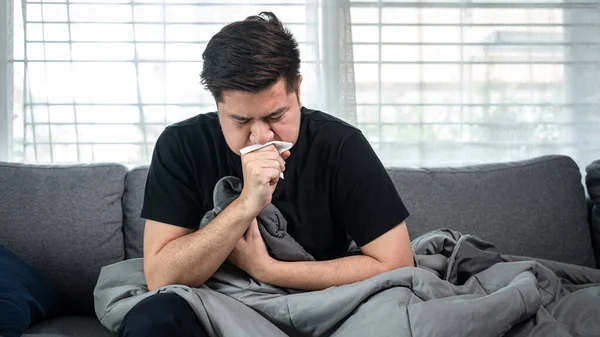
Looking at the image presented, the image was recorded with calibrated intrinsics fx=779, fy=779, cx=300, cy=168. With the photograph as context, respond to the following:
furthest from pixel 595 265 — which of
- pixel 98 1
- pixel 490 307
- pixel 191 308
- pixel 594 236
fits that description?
pixel 98 1

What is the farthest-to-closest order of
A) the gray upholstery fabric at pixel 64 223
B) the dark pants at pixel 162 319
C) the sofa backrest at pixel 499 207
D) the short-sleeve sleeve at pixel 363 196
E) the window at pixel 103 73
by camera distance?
the window at pixel 103 73 → the sofa backrest at pixel 499 207 → the gray upholstery fabric at pixel 64 223 → the short-sleeve sleeve at pixel 363 196 → the dark pants at pixel 162 319

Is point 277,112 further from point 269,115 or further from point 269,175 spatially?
point 269,175

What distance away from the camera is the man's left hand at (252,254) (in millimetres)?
1779

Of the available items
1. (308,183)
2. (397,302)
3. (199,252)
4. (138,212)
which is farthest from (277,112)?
(138,212)

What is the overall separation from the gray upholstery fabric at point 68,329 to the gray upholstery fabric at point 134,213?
10.6 inches

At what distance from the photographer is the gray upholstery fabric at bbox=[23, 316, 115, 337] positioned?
1975 mm

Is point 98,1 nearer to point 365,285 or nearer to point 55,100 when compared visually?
point 55,100

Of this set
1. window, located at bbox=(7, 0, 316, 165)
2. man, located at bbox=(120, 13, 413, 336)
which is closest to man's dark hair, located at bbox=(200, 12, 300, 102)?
man, located at bbox=(120, 13, 413, 336)

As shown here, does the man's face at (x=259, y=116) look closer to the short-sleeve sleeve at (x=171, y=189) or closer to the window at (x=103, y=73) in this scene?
the short-sleeve sleeve at (x=171, y=189)

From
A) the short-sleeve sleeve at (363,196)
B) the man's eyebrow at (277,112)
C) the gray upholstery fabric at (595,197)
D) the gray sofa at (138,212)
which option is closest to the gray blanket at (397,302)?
the short-sleeve sleeve at (363,196)

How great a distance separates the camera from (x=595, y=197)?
8.21 ft

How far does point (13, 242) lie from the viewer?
230cm

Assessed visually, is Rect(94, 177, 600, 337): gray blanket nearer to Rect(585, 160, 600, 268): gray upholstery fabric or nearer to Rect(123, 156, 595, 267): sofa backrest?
Rect(123, 156, 595, 267): sofa backrest

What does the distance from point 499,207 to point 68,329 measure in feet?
4.37
